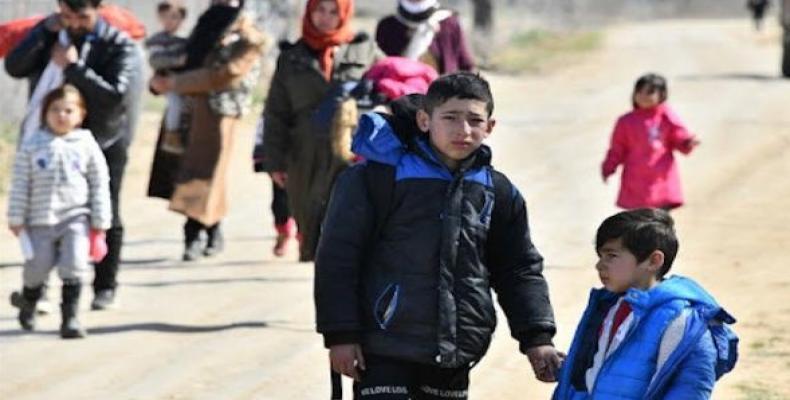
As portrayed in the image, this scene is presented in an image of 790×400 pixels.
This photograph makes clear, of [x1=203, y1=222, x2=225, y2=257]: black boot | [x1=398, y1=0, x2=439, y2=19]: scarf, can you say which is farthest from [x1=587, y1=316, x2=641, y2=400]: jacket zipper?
[x1=203, y1=222, x2=225, y2=257]: black boot

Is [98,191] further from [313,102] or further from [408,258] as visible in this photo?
[408,258]

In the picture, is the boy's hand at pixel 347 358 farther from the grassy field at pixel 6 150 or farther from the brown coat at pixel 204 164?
the grassy field at pixel 6 150

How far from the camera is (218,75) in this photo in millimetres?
12164

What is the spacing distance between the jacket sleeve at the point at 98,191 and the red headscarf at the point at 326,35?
1219 mm

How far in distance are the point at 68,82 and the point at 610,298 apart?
17.2ft

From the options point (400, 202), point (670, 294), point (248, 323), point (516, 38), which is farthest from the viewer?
point (516, 38)

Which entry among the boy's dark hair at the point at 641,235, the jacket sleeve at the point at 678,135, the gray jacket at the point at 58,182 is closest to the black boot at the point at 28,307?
the gray jacket at the point at 58,182

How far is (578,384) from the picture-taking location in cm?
589

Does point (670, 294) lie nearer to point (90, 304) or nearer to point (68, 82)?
point (68, 82)

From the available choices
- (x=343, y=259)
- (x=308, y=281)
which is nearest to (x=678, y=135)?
(x=308, y=281)

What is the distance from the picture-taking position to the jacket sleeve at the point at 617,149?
12844mm

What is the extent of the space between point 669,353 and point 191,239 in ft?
25.9

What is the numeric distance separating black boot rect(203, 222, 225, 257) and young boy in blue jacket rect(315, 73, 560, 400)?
726 centimetres

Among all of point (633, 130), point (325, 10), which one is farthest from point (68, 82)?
point (633, 130)
